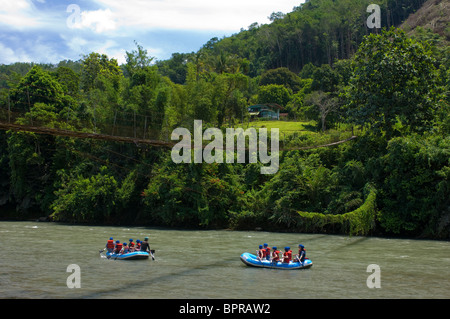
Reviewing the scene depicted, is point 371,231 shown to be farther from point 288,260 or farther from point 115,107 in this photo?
point 115,107

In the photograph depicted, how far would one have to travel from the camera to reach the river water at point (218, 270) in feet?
47.5

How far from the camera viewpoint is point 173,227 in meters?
33.3

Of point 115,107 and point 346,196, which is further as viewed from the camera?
point 115,107

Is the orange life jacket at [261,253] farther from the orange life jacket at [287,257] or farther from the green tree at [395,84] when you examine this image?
the green tree at [395,84]

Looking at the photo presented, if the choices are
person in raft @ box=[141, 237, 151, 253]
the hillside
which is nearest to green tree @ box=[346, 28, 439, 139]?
person in raft @ box=[141, 237, 151, 253]

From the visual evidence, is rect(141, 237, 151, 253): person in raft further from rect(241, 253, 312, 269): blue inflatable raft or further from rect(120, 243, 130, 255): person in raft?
rect(241, 253, 312, 269): blue inflatable raft

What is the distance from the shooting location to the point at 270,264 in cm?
1862

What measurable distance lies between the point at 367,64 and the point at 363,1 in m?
96.9

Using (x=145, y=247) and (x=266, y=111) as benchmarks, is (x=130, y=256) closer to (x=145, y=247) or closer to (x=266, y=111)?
(x=145, y=247)

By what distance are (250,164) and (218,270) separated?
58.6ft

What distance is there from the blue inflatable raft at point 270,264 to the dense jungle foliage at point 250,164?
827 cm

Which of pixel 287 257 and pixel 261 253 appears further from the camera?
pixel 261 253

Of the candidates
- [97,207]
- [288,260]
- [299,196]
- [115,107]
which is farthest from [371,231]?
[115,107]

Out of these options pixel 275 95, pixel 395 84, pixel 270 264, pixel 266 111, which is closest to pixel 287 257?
pixel 270 264
